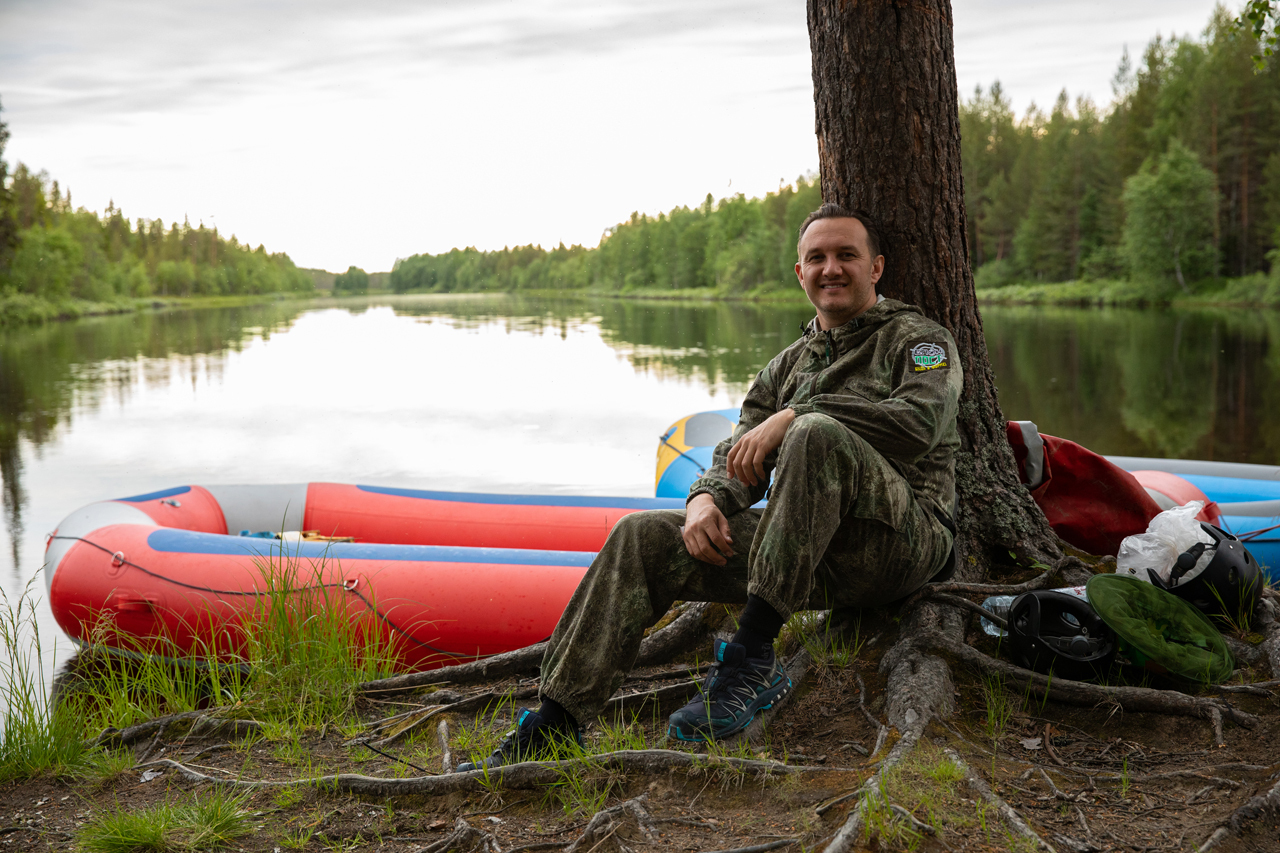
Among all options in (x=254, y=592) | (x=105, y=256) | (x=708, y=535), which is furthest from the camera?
(x=105, y=256)

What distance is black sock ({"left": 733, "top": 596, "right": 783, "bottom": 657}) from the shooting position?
7.00 ft

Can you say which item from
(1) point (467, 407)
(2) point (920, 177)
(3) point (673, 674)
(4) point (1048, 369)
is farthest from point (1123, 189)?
(3) point (673, 674)

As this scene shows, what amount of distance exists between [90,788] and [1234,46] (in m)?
49.7

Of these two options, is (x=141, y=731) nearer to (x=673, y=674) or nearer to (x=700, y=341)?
(x=673, y=674)

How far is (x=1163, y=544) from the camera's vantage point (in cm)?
252

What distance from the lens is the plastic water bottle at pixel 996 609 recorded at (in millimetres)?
2566

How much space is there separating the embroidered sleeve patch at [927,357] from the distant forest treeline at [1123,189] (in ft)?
63.2

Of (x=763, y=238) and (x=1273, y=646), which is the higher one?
(x=763, y=238)

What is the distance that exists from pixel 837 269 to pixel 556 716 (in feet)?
4.83

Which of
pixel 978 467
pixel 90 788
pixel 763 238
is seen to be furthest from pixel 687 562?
pixel 763 238

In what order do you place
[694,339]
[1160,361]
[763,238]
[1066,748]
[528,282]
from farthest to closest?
[528,282], [763,238], [694,339], [1160,361], [1066,748]

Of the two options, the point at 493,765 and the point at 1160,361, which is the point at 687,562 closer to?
the point at 493,765

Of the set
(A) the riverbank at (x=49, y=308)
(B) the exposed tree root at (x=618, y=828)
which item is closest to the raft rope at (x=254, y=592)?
(B) the exposed tree root at (x=618, y=828)

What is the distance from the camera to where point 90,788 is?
243cm
